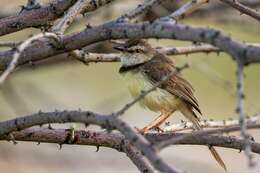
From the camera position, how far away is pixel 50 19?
12.5 feet

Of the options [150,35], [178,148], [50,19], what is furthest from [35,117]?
[178,148]

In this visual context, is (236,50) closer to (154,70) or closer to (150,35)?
(150,35)

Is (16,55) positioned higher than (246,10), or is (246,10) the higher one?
(16,55)

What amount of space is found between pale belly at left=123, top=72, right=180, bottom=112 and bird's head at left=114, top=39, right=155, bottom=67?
15 cm

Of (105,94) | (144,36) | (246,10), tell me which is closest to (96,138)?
(246,10)

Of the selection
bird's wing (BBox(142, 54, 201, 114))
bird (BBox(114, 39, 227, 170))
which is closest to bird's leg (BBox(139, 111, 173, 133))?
bird (BBox(114, 39, 227, 170))

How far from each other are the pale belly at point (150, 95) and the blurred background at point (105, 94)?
270 mm

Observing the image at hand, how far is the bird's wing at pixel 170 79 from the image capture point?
4848mm

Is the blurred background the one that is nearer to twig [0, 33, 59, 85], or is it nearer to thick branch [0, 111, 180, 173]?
thick branch [0, 111, 180, 173]

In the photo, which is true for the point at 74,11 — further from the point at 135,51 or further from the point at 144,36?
the point at 135,51

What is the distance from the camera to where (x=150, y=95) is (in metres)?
4.87

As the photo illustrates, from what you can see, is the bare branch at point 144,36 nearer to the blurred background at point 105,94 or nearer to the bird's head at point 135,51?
the blurred background at point 105,94

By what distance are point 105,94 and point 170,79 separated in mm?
7949

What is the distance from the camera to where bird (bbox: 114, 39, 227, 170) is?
4.85 m
